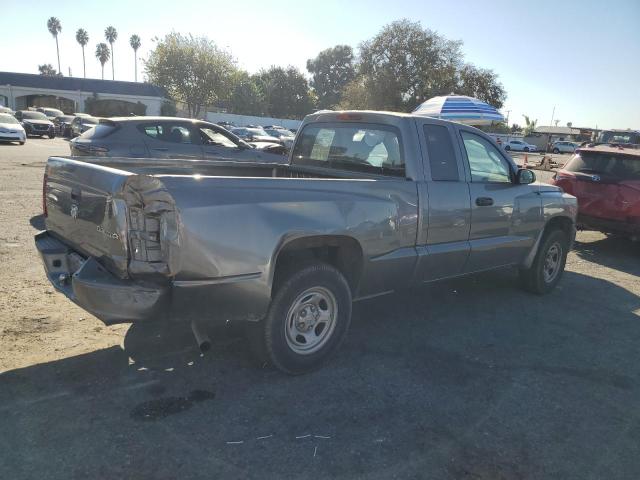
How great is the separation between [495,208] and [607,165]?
4733 mm

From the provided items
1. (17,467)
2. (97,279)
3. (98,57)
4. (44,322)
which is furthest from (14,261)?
(98,57)

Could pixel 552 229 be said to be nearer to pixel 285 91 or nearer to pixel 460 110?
pixel 460 110

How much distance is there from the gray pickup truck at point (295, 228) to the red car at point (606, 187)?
10.5 ft

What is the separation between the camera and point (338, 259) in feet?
12.9

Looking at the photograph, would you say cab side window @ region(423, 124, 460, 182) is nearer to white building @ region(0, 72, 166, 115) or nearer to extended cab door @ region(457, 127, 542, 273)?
extended cab door @ region(457, 127, 542, 273)

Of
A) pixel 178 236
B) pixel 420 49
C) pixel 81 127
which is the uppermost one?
pixel 420 49

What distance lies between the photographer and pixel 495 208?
4.98m

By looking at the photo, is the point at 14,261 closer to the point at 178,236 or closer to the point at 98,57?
the point at 178,236

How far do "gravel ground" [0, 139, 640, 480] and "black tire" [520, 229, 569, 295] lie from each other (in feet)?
2.52

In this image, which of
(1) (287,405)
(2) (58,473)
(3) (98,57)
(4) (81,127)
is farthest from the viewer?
(3) (98,57)

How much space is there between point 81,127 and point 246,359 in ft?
92.2

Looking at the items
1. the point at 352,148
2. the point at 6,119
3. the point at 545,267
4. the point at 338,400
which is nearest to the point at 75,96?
the point at 6,119

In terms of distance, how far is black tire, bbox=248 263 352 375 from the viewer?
11.2 ft

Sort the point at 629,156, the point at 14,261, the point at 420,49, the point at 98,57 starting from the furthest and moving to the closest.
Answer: the point at 98,57 < the point at 420,49 < the point at 629,156 < the point at 14,261
